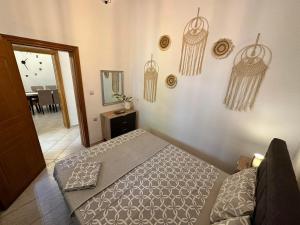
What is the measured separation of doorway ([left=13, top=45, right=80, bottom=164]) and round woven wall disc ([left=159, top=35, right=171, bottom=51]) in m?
1.81

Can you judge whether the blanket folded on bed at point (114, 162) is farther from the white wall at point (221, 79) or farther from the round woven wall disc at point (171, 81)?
the round woven wall disc at point (171, 81)

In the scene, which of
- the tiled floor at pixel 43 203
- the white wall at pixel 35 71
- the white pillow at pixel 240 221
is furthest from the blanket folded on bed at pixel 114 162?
the white wall at pixel 35 71

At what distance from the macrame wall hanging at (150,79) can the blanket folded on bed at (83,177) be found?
1.74 meters

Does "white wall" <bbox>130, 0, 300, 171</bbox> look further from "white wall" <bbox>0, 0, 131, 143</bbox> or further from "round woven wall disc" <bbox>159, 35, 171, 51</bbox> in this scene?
"white wall" <bbox>0, 0, 131, 143</bbox>

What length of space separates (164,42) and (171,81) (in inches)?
27.3

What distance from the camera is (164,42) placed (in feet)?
7.72

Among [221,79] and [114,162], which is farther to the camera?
[221,79]

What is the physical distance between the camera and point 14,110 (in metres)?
1.65

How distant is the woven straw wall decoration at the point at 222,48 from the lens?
1.76m

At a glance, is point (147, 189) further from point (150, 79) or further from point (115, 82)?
point (115, 82)

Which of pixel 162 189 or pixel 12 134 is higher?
pixel 12 134

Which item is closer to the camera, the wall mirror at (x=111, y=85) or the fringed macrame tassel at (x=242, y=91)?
the fringed macrame tassel at (x=242, y=91)

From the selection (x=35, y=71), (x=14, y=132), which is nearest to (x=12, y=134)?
(x=14, y=132)

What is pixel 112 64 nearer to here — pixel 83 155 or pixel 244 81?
pixel 83 155
